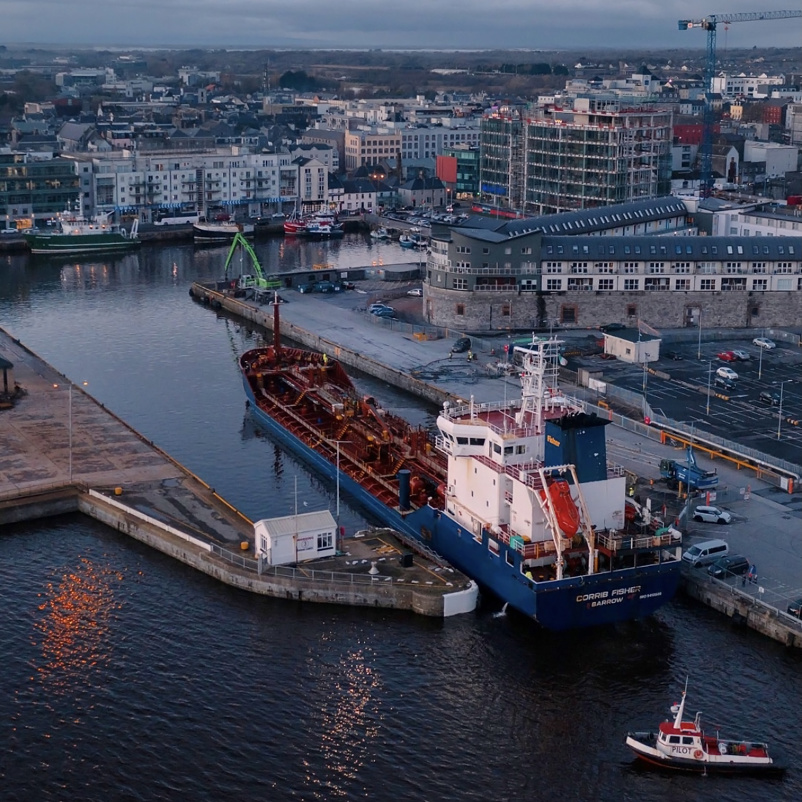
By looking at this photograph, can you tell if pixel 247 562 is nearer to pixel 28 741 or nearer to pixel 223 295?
pixel 28 741

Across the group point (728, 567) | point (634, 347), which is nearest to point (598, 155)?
point (634, 347)

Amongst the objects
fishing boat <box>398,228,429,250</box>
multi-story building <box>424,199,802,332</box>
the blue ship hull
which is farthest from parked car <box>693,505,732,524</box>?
fishing boat <box>398,228,429,250</box>

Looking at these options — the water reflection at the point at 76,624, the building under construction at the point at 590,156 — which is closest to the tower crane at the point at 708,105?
the building under construction at the point at 590,156

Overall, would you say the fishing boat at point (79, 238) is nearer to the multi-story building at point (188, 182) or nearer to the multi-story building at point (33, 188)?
the multi-story building at point (33, 188)

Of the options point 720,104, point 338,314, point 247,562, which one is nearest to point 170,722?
point 247,562

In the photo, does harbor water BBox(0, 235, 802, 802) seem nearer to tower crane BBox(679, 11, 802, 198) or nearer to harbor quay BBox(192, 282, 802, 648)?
harbor quay BBox(192, 282, 802, 648)

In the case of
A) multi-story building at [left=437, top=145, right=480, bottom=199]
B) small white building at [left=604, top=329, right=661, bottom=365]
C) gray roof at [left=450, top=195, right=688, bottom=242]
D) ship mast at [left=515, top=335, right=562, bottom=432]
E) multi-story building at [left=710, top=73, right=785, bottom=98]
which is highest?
multi-story building at [left=710, top=73, right=785, bottom=98]

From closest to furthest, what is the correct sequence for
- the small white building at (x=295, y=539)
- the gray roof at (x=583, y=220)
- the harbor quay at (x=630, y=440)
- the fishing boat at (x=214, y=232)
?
the harbor quay at (x=630, y=440), the small white building at (x=295, y=539), the gray roof at (x=583, y=220), the fishing boat at (x=214, y=232)

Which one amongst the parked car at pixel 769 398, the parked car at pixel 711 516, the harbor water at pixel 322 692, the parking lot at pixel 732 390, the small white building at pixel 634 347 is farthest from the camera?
the small white building at pixel 634 347
